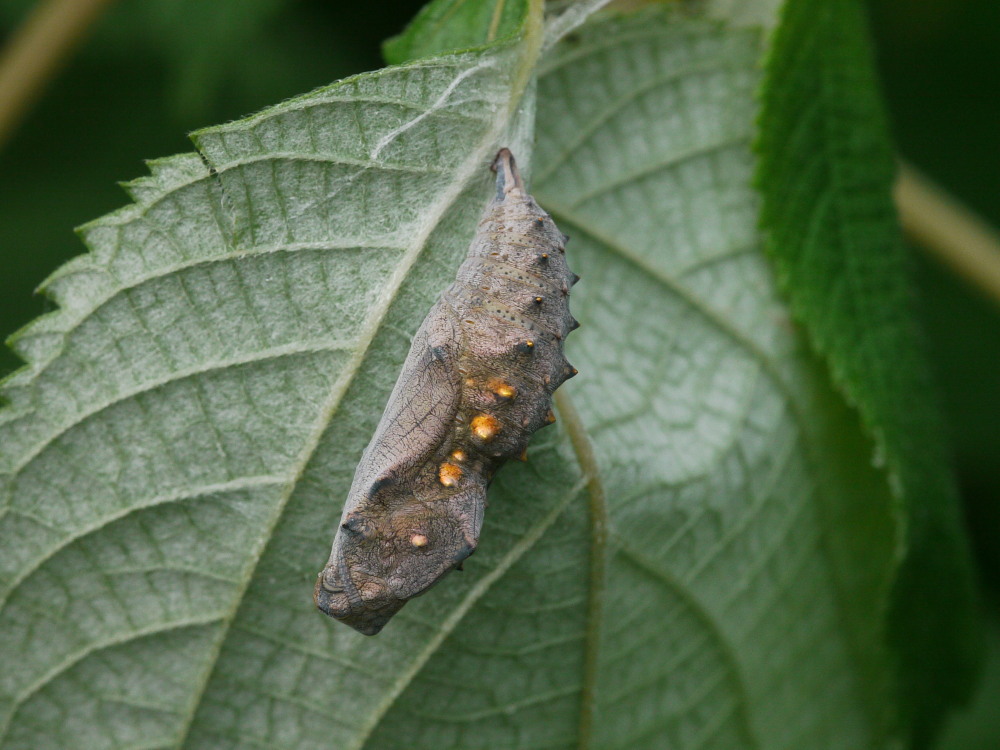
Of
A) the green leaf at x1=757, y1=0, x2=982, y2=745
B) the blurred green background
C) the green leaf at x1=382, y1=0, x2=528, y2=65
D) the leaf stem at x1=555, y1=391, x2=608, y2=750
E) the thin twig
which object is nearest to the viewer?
the green leaf at x1=382, y1=0, x2=528, y2=65

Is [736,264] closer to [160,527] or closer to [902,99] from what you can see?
[160,527]

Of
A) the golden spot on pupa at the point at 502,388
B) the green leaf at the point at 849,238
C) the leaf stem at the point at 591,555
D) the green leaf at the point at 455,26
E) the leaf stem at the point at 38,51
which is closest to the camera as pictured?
the golden spot on pupa at the point at 502,388

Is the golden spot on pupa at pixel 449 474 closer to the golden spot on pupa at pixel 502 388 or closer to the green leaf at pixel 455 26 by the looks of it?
the golden spot on pupa at pixel 502 388

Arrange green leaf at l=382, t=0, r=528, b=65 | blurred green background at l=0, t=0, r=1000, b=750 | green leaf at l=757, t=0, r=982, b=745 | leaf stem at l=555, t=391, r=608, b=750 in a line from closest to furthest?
green leaf at l=382, t=0, r=528, b=65, leaf stem at l=555, t=391, r=608, b=750, green leaf at l=757, t=0, r=982, b=745, blurred green background at l=0, t=0, r=1000, b=750

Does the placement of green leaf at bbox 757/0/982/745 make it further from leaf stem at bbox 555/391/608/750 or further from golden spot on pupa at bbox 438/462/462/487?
golden spot on pupa at bbox 438/462/462/487

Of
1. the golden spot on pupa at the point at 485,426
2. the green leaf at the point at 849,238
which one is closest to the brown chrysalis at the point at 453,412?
the golden spot on pupa at the point at 485,426

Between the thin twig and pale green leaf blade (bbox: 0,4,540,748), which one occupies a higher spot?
pale green leaf blade (bbox: 0,4,540,748)

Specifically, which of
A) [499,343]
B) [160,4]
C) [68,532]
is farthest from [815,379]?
[160,4]

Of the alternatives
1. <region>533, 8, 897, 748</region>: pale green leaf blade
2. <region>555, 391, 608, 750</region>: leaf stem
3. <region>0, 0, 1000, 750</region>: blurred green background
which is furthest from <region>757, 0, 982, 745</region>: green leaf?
<region>0, 0, 1000, 750</region>: blurred green background
